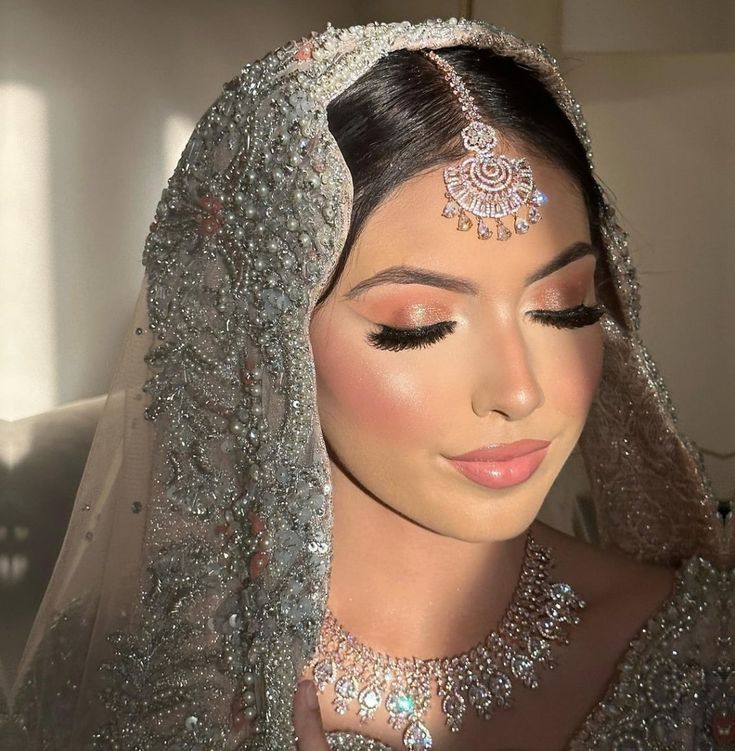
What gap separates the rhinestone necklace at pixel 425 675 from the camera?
1.34 meters

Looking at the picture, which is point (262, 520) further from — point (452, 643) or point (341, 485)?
point (452, 643)

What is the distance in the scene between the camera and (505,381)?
115 centimetres

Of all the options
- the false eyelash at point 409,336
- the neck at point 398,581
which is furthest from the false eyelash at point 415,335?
the neck at point 398,581

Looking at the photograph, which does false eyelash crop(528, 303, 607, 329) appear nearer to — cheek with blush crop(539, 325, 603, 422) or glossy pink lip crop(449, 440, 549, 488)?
cheek with blush crop(539, 325, 603, 422)

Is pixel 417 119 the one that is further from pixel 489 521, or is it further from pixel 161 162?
pixel 161 162

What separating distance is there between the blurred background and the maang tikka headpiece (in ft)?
2.78

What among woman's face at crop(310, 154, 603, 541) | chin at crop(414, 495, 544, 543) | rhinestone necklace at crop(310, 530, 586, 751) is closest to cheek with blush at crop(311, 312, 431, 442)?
woman's face at crop(310, 154, 603, 541)

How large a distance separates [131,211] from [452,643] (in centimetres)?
113

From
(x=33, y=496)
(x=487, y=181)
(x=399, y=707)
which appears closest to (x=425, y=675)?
(x=399, y=707)

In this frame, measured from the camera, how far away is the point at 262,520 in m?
1.17

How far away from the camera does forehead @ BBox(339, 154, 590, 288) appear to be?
1148 millimetres

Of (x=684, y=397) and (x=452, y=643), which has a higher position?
(x=452, y=643)

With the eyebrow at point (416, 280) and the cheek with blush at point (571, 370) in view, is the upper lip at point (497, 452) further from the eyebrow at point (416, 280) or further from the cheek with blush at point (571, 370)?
the eyebrow at point (416, 280)

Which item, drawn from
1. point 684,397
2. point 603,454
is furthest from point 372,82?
point 684,397
